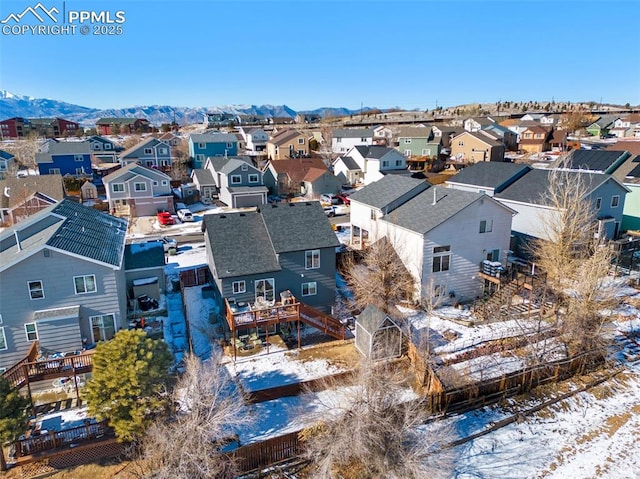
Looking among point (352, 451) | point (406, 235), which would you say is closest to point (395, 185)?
point (406, 235)

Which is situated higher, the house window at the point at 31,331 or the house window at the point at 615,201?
the house window at the point at 615,201

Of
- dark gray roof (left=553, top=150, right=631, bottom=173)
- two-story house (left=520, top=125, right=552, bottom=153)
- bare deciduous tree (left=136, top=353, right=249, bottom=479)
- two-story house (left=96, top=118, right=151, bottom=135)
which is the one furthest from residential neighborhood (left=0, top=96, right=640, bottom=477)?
two-story house (left=96, top=118, right=151, bottom=135)

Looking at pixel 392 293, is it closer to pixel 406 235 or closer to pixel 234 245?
pixel 406 235

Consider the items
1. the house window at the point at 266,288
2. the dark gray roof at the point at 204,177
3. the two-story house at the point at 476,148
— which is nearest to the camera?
the house window at the point at 266,288

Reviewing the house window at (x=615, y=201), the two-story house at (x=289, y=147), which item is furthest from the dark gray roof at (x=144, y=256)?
the two-story house at (x=289, y=147)

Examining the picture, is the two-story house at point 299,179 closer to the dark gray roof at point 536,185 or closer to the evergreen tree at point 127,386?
the dark gray roof at point 536,185

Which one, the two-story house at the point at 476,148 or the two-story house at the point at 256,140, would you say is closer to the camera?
the two-story house at the point at 476,148
